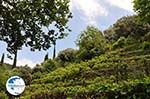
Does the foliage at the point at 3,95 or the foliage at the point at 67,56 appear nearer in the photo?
the foliage at the point at 3,95

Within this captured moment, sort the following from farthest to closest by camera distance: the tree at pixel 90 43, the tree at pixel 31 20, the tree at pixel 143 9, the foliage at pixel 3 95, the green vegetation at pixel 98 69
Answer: the tree at pixel 90 43, the tree at pixel 143 9, the foliage at pixel 3 95, the green vegetation at pixel 98 69, the tree at pixel 31 20

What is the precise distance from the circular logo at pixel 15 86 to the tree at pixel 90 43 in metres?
47.8

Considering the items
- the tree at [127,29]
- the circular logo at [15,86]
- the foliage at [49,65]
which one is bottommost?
the circular logo at [15,86]

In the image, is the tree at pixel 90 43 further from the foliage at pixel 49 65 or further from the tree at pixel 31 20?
the tree at pixel 31 20

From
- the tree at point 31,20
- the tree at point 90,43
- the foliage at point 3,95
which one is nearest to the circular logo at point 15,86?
the tree at point 31,20

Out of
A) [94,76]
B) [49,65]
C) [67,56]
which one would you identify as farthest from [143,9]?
[94,76]

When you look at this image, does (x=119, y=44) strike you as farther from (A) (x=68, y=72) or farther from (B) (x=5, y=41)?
(B) (x=5, y=41)

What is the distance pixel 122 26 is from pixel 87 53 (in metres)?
Result: 8.76

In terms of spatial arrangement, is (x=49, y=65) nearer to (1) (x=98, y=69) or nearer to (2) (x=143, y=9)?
(2) (x=143, y=9)

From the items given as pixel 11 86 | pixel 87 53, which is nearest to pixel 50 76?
pixel 87 53

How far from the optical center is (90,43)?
228ft

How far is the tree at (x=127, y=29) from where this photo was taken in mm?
70000

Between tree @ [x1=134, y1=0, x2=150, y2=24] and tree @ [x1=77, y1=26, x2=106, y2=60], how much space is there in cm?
771

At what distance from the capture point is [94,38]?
7025 cm
